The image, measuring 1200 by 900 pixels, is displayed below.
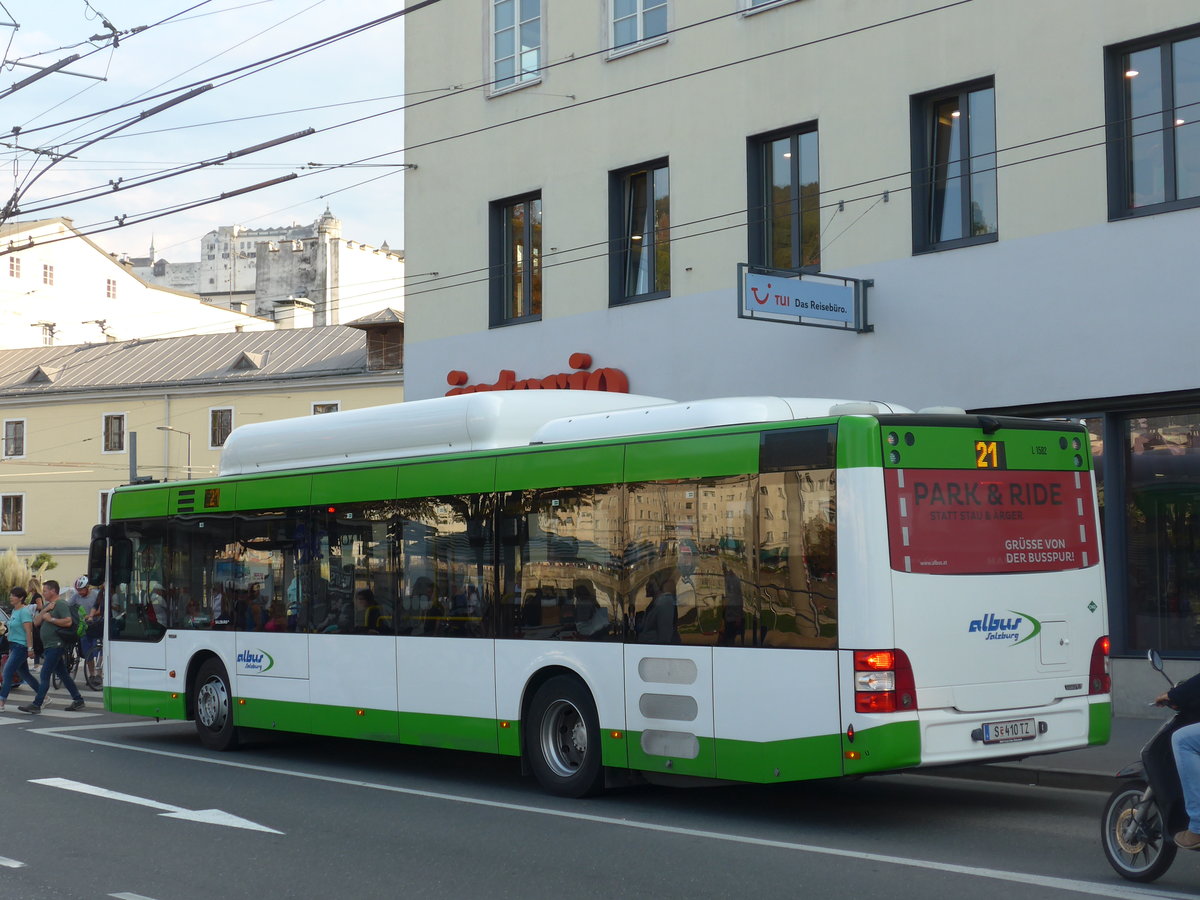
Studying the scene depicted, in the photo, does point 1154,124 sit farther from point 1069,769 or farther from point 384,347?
point 384,347

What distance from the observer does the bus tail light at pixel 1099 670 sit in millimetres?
10000

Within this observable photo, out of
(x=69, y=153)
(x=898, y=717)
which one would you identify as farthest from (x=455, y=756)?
(x=69, y=153)

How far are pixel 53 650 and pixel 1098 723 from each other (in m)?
14.5

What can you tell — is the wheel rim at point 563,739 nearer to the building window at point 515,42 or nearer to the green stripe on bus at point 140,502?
the green stripe on bus at point 140,502

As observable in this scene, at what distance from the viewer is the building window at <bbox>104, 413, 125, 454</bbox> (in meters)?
63.8

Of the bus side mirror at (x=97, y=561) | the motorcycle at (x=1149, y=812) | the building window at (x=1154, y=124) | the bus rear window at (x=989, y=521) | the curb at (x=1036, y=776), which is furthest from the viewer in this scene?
the bus side mirror at (x=97, y=561)

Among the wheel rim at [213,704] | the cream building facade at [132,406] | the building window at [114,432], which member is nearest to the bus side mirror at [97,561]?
the wheel rim at [213,704]

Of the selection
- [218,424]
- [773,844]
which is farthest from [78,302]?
[773,844]

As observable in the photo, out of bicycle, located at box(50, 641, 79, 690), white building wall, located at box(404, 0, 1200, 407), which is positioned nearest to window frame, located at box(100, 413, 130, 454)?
bicycle, located at box(50, 641, 79, 690)

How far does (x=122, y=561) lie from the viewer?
1625cm

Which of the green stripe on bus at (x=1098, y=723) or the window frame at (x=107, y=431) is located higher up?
the window frame at (x=107, y=431)

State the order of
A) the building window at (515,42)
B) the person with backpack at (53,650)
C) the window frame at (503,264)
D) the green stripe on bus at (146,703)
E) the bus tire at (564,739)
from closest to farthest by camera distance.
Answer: the bus tire at (564,739) < the green stripe on bus at (146,703) < the person with backpack at (53,650) < the building window at (515,42) < the window frame at (503,264)

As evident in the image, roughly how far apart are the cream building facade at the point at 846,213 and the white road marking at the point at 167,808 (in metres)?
7.77

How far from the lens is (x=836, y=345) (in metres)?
17.5
